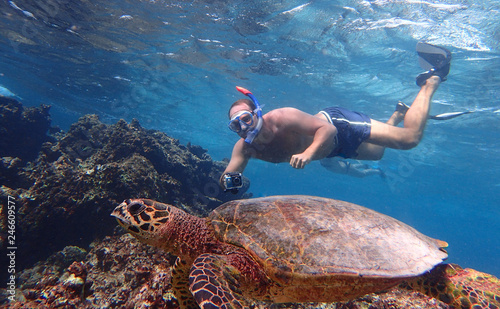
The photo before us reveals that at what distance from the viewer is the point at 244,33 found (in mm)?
11539

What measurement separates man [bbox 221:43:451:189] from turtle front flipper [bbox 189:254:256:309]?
87.8 inches

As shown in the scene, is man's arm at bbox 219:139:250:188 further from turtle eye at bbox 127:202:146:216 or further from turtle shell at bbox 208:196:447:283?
turtle eye at bbox 127:202:146:216

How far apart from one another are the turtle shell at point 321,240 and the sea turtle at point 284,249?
11 millimetres

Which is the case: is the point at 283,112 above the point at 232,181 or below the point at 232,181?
above

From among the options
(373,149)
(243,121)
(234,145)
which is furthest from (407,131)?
(234,145)

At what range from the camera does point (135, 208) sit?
2.52 meters

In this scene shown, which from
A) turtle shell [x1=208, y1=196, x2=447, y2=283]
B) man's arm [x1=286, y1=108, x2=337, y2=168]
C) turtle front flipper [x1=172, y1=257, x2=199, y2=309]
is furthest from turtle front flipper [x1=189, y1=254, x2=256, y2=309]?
man's arm [x1=286, y1=108, x2=337, y2=168]

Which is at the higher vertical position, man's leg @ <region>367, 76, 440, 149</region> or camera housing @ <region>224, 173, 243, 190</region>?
man's leg @ <region>367, 76, 440, 149</region>

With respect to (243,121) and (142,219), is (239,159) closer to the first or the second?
(243,121)

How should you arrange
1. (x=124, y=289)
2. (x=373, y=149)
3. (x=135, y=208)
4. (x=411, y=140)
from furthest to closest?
1. (x=373, y=149)
2. (x=411, y=140)
3. (x=124, y=289)
4. (x=135, y=208)

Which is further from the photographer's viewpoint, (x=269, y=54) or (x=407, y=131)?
(x=269, y=54)

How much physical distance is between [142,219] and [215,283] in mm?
1189

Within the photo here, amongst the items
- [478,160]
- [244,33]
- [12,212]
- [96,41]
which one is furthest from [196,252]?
[478,160]

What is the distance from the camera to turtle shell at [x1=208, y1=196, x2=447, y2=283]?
7.38 feet
